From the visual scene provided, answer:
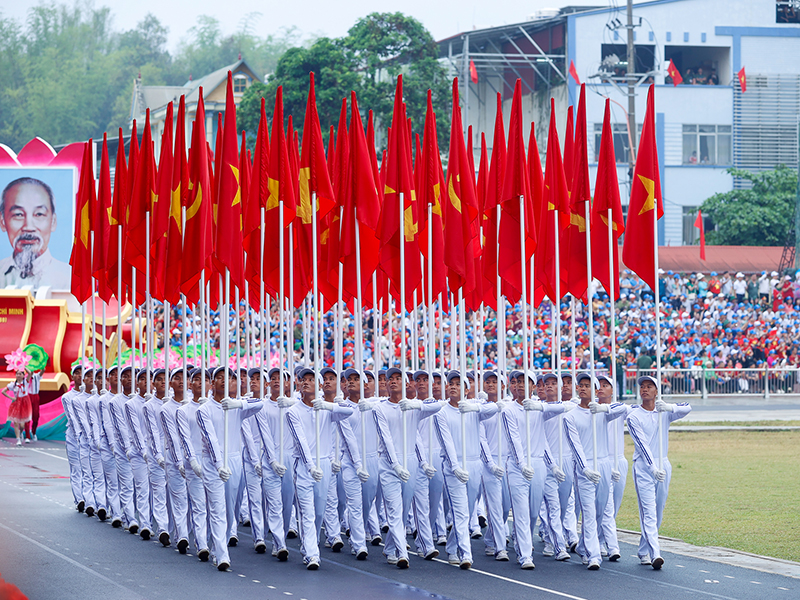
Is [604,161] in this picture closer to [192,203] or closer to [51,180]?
[192,203]

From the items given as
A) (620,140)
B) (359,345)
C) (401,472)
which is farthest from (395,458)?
(620,140)

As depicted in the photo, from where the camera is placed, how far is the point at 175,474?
11031 mm

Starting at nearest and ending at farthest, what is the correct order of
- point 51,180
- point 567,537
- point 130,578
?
1. point 130,578
2. point 567,537
3. point 51,180

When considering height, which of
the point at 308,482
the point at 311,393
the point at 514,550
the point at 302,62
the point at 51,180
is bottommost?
the point at 514,550

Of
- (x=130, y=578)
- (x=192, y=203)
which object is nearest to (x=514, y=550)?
(x=130, y=578)

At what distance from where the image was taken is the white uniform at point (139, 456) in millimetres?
12273

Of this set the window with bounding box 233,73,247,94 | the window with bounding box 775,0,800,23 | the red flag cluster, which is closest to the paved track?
the red flag cluster

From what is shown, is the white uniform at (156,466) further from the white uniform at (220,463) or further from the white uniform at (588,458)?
the white uniform at (588,458)

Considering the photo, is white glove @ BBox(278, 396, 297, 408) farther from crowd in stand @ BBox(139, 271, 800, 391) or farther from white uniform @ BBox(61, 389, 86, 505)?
crowd in stand @ BBox(139, 271, 800, 391)

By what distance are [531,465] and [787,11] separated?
137ft

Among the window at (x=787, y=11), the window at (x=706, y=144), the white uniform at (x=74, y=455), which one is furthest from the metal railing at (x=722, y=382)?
the window at (x=787, y=11)

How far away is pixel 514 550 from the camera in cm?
1140

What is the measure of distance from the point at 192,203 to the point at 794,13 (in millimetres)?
41128

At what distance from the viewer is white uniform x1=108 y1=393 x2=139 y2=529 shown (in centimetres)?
1272
